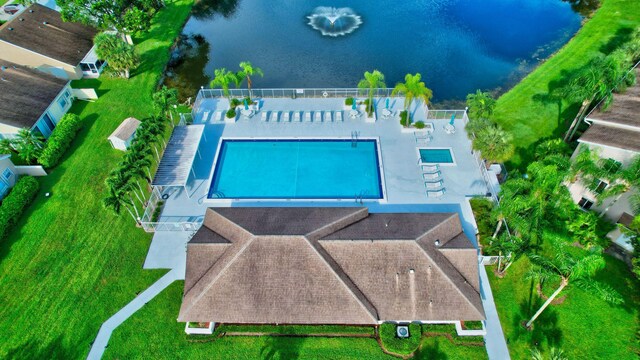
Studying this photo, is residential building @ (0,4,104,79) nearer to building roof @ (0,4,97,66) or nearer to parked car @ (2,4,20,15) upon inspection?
building roof @ (0,4,97,66)

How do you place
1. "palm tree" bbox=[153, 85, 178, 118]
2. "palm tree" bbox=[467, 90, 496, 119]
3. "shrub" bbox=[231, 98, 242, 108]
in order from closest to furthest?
1. "palm tree" bbox=[467, 90, 496, 119]
2. "palm tree" bbox=[153, 85, 178, 118]
3. "shrub" bbox=[231, 98, 242, 108]

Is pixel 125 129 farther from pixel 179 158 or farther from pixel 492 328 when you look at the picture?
pixel 492 328

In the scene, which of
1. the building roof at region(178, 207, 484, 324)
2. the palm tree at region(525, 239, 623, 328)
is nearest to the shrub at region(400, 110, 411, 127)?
the building roof at region(178, 207, 484, 324)

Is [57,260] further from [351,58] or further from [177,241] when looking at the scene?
[351,58]

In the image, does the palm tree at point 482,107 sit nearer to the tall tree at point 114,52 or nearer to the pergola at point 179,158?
the pergola at point 179,158

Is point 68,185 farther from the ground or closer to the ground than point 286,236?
closer to the ground

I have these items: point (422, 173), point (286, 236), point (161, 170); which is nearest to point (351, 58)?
point (422, 173)

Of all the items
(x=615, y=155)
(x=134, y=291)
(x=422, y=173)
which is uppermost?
(x=615, y=155)
